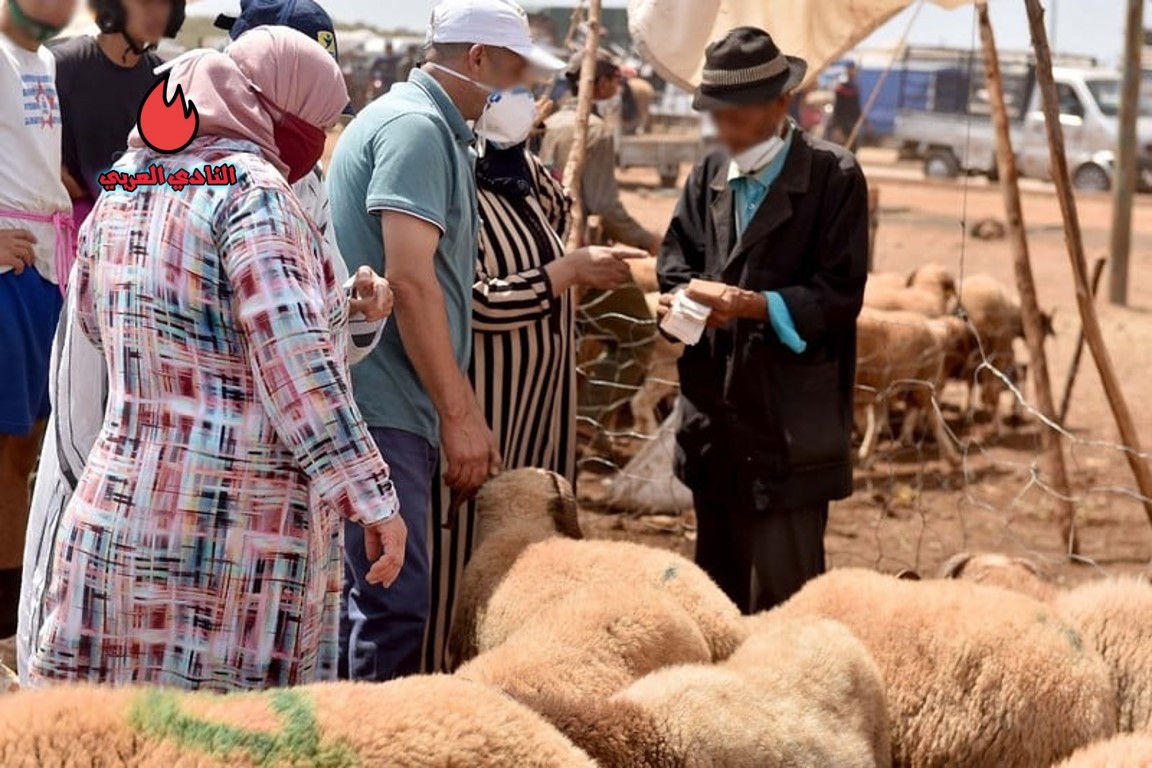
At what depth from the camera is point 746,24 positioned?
593cm

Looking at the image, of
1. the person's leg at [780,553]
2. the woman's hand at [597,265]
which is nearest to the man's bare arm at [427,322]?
the woman's hand at [597,265]

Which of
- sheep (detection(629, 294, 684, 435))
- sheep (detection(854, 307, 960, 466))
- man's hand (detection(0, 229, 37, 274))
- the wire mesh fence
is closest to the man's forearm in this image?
man's hand (detection(0, 229, 37, 274))

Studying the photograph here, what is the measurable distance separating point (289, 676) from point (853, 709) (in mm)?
1162

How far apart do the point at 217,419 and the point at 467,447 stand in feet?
3.80

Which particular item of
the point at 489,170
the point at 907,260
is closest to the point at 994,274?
the point at 907,260

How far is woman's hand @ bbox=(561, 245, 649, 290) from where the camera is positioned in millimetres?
4078

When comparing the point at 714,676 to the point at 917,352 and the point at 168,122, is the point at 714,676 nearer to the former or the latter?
the point at 168,122

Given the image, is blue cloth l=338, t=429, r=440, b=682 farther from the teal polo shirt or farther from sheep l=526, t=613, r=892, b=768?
sheep l=526, t=613, r=892, b=768

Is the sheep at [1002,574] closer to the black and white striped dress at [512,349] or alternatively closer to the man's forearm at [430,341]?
the black and white striped dress at [512,349]

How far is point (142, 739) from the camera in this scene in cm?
196

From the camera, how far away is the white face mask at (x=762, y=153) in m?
4.14

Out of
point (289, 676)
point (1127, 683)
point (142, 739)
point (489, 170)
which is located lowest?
point (1127, 683)

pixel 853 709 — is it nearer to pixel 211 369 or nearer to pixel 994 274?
pixel 211 369

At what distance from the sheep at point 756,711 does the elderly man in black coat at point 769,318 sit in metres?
0.83
